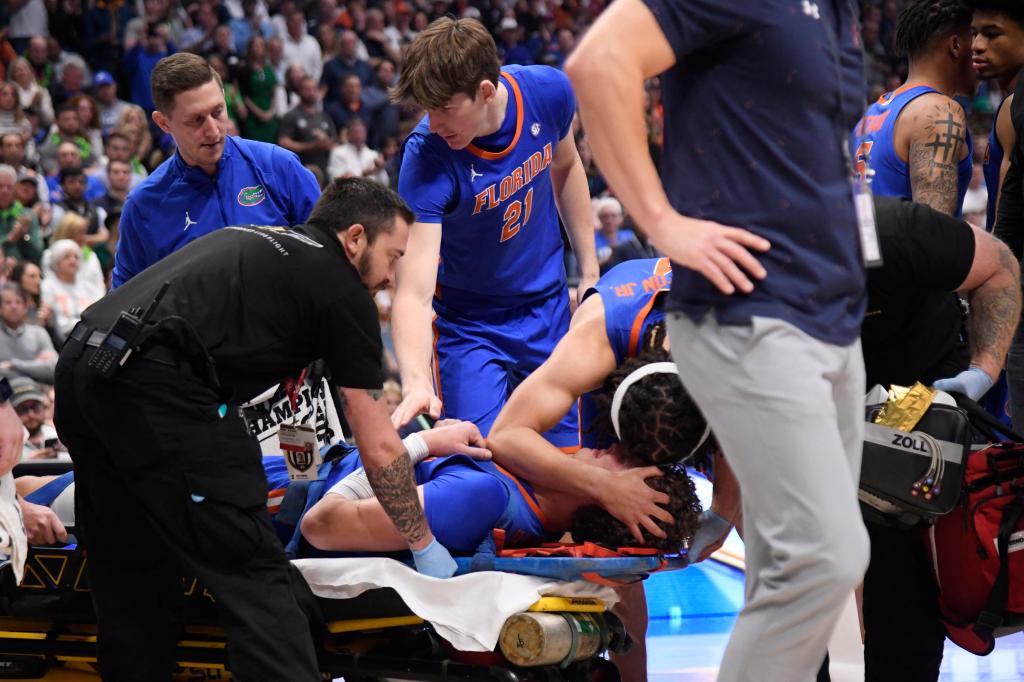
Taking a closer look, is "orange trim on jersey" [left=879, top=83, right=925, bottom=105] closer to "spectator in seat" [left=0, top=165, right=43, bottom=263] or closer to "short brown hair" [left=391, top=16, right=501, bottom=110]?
"short brown hair" [left=391, top=16, right=501, bottom=110]

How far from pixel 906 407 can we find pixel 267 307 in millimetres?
1645

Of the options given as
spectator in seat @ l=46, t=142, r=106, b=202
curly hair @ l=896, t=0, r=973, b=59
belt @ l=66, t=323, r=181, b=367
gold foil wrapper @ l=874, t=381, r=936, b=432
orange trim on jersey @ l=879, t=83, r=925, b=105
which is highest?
curly hair @ l=896, t=0, r=973, b=59

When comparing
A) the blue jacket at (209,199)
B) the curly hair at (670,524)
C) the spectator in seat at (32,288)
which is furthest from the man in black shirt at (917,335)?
the spectator in seat at (32,288)

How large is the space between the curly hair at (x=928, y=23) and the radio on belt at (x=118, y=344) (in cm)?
286

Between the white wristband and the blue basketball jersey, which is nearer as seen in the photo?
the white wristband

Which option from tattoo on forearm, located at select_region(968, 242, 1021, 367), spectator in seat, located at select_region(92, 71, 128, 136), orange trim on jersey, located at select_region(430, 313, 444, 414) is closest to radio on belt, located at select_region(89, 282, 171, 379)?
orange trim on jersey, located at select_region(430, 313, 444, 414)

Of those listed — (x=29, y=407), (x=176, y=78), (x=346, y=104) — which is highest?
(x=176, y=78)

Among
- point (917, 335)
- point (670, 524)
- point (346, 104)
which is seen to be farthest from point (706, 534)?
point (346, 104)

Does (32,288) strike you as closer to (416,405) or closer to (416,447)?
(416,405)

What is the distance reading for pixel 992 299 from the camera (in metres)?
3.31

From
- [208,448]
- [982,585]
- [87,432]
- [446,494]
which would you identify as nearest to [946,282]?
[982,585]

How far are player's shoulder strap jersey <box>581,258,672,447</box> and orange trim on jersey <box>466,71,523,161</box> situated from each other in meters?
0.81

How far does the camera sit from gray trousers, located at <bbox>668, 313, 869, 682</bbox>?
2.23 meters

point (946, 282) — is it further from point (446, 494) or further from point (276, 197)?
point (276, 197)
